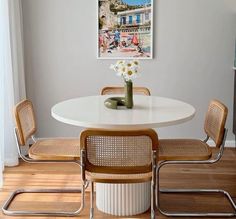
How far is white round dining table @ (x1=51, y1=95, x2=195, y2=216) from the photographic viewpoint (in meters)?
2.26

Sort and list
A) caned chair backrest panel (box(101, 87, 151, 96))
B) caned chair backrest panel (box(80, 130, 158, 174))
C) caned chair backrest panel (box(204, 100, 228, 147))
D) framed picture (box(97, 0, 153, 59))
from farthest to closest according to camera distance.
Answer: framed picture (box(97, 0, 153, 59)) < caned chair backrest panel (box(101, 87, 151, 96)) < caned chair backrest panel (box(204, 100, 228, 147)) < caned chair backrest panel (box(80, 130, 158, 174))

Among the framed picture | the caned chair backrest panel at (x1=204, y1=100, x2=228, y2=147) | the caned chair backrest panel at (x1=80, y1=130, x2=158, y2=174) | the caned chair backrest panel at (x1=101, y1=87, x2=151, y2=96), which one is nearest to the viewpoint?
the caned chair backrest panel at (x1=80, y1=130, x2=158, y2=174)

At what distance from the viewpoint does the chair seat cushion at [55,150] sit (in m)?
2.49

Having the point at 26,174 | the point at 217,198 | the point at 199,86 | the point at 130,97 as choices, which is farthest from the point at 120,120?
the point at 199,86

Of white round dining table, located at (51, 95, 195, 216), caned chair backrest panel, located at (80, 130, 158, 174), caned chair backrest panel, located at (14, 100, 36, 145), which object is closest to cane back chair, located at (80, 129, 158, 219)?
caned chair backrest panel, located at (80, 130, 158, 174)

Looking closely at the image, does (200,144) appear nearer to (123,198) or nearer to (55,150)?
(123,198)

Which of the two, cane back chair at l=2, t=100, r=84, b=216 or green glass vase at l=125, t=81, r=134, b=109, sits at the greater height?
green glass vase at l=125, t=81, r=134, b=109

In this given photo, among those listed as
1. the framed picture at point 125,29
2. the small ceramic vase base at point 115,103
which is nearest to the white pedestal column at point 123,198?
the small ceramic vase base at point 115,103

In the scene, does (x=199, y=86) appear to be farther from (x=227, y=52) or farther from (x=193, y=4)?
(x=193, y=4)

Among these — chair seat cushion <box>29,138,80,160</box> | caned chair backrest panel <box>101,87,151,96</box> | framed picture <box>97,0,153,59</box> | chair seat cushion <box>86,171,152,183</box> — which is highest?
framed picture <box>97,0,153,59</box>

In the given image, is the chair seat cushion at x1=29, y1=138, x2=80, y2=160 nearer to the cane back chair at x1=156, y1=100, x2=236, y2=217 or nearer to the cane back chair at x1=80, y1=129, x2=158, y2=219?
the cane back chair at x1=80, y1=129, x2=158, y2=219

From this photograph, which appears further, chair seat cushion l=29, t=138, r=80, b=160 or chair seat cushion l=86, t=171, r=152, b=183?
chair seat cushion l=29, t=138, r=80, b=160

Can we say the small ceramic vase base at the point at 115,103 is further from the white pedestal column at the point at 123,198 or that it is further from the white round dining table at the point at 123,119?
the white pedestal column at the point at 123,198

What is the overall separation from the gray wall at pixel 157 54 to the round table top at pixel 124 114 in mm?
1228
